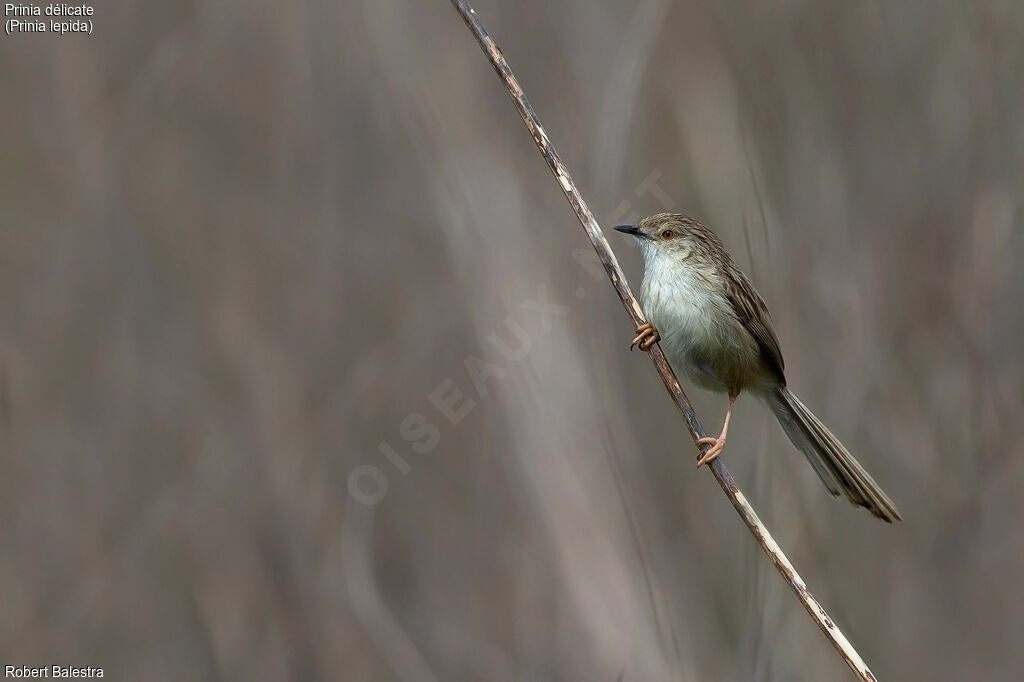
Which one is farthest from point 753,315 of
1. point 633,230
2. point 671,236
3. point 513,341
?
point 513,341

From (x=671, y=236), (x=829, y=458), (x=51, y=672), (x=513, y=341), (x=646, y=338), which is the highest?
(x=671, y=236)

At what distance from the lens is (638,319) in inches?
136

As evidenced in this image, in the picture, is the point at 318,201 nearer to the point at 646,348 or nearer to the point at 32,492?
the point at 32,492

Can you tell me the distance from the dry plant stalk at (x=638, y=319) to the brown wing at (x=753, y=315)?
823 mm

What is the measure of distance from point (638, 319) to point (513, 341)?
1.50 m

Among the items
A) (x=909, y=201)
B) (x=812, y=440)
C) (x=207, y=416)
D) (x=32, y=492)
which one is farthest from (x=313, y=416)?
(x=909, y=201)

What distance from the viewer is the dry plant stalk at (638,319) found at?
279 centimetres

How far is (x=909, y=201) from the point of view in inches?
194

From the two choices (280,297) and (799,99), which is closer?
(799,99)

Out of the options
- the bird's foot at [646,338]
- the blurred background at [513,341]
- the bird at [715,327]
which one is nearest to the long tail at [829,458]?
the bird at [715,327]

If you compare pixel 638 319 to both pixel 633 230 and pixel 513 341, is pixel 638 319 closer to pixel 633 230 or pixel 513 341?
pixel 633 230

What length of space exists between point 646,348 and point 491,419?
4.82 feet

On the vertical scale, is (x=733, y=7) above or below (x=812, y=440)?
above

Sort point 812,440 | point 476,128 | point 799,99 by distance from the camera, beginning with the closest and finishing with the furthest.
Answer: point 812,440 < point 799,99 < point 476,128
